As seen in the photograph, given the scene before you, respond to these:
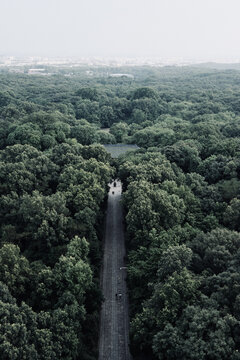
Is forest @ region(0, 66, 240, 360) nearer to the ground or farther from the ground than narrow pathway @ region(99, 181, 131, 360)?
farther from the ground

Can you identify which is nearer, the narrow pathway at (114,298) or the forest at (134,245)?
the forest at (134,245)

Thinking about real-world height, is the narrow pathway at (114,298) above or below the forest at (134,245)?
below

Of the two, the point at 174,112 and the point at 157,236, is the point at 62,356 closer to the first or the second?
the point at 157,236

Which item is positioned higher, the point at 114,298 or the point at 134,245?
the point at 134,245

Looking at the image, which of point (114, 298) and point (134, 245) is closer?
point (114, 298)

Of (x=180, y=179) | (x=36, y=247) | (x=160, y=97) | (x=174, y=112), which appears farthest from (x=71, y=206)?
(x=160, y=97)
